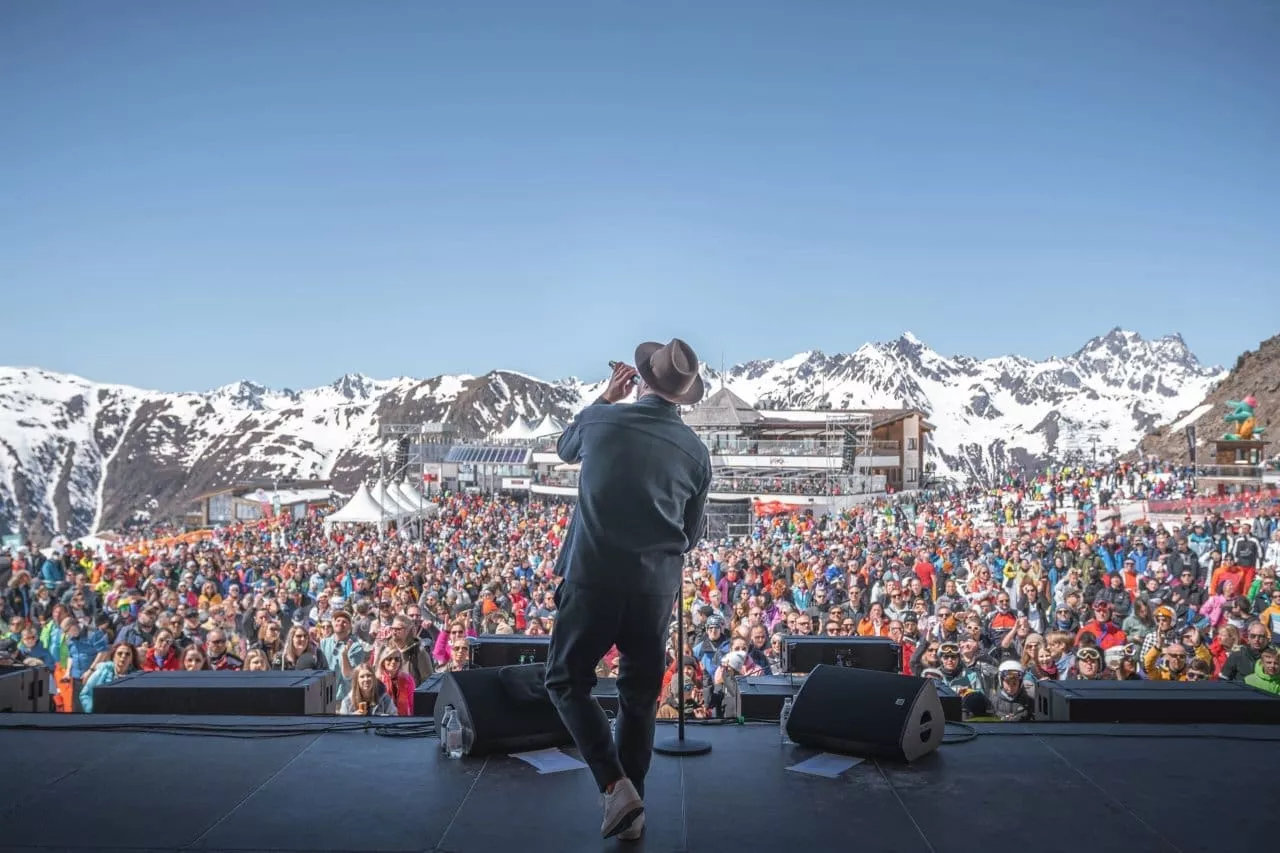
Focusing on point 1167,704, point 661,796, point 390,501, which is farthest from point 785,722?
point 390,501

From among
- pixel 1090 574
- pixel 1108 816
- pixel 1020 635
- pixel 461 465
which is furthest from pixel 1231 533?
pixel 461 465

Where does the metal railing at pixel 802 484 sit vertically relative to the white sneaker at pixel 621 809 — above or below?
above

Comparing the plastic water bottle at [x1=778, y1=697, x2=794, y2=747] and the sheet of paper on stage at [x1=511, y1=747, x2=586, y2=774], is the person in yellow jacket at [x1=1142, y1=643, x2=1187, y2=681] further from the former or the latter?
the sheet of paper on stage at [x1=511, y1=747, x2=586, y2=774]

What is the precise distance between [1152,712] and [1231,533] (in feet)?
34.0

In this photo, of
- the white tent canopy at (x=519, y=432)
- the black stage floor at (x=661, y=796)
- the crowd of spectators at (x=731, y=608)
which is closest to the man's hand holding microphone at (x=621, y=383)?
the crowd of spectators at (x=731, y=608)

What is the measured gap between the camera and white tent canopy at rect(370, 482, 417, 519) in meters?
23.7

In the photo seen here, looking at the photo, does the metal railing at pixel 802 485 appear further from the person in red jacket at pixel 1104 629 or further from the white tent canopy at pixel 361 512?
the person in red jacket at pixel 1104 629

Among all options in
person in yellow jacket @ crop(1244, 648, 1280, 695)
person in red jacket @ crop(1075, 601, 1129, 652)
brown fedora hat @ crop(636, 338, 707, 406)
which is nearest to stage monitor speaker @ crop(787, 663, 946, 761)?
brown fedora hat @ crop(636, 338, 707, 406)

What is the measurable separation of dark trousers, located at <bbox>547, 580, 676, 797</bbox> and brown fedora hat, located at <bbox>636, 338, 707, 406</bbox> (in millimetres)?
589

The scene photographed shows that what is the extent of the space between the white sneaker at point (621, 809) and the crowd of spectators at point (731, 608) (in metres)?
0.54

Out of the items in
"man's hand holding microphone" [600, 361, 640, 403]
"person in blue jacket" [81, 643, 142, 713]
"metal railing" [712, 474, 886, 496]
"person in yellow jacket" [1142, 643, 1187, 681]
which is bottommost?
"person in blue jacket" [81, 643, 142, 713]

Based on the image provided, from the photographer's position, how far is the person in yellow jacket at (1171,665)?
231 inches

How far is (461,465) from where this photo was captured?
58.6 m

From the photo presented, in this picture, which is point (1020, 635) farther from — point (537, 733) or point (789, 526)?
point (789, 526)
